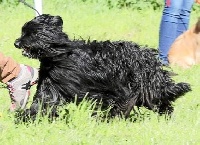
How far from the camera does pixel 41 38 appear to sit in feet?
15.8

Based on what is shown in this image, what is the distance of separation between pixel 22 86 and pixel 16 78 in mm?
107

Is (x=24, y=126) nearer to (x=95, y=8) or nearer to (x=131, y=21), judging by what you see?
(x=131, y=21)

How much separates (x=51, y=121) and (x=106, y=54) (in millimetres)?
753

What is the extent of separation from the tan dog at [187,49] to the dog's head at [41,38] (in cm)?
430

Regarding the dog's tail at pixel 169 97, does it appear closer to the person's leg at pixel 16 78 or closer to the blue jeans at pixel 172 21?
the person's leg at pixel 16 78

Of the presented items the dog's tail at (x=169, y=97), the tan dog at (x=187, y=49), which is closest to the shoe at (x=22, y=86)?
the dog's tail at (x=169, y=97)

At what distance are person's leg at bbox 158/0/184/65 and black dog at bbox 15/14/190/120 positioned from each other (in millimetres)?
3028

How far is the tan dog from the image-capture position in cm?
909

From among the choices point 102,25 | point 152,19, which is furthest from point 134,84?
point 152,19

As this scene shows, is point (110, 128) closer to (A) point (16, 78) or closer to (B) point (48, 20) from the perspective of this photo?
(B) point (48, 20)

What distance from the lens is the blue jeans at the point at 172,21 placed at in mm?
8391

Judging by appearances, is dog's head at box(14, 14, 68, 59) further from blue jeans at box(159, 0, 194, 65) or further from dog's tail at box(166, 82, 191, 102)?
blue jeans at box(159, 0, 194, 65)

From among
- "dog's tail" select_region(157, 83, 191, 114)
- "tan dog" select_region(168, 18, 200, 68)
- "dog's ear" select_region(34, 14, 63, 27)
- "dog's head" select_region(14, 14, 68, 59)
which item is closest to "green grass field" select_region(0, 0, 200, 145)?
"dog's tail" select_region(157, 83, 191, 114)

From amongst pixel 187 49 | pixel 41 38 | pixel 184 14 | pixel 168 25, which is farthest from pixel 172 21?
pixel 41 38
